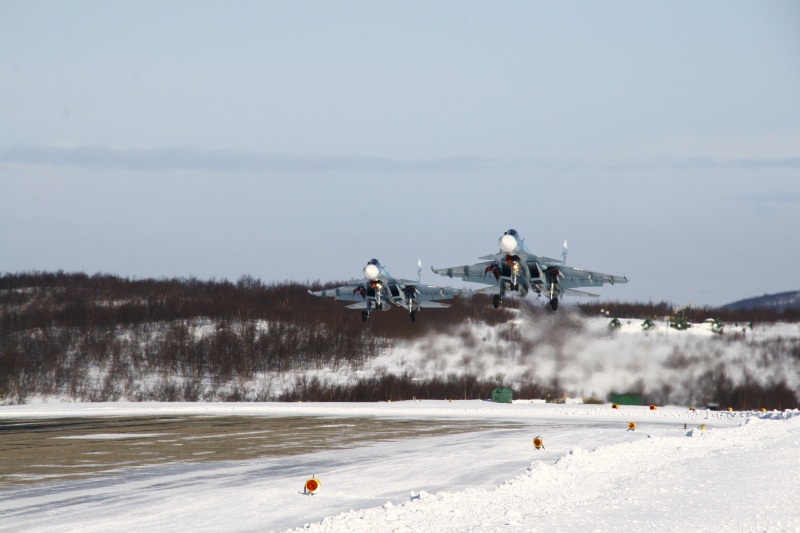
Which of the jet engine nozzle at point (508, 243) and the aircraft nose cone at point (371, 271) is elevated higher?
the jet engine nozzle at point (508, 243)

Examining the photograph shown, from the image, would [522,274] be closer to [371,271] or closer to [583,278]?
[583,278]

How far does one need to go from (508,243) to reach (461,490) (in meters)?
24.7

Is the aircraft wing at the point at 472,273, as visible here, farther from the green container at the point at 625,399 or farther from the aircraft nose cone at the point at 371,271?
the green container at the point at 625,399

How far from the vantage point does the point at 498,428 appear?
43.4 m

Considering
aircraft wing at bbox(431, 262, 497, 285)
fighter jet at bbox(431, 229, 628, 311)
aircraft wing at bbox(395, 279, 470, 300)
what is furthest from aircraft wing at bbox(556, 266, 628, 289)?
aircraft wing at bbox(395, 279, 470, 300)

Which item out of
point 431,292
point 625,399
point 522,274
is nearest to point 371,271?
point 431,292

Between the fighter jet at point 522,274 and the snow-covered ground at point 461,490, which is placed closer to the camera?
the snow-covered ground at point 461,490

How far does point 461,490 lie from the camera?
74.8 feet

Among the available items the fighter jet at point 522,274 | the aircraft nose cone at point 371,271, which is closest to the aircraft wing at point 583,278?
the fighter jet at point 522,274

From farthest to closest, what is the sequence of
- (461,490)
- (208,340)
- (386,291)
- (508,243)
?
(208,340) → (386,291) → (508,243) → (461,490)

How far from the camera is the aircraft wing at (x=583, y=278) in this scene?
165 feet

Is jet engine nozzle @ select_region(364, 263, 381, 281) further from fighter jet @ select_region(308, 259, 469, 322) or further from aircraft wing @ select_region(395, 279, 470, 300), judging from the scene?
aircraft wing @ select_region(395, 279, 470, 300)

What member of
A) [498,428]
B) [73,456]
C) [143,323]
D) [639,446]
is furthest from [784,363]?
[143,323]

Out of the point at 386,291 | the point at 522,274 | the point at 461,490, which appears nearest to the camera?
the point at 461,490
